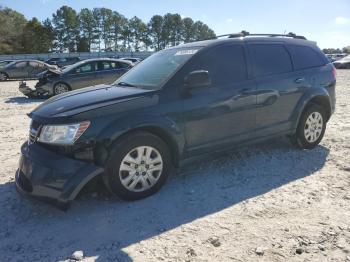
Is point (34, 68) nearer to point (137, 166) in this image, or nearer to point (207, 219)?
point (137, 166)

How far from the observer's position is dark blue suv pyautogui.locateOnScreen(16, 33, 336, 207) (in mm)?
3881

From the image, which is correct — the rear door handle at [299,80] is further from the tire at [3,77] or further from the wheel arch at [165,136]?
the tire at [3,77]

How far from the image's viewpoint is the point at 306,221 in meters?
3.76

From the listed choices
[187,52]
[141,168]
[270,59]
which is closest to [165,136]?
[141,168]

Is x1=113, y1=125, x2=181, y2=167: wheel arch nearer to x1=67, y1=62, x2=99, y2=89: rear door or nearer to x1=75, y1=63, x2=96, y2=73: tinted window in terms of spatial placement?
x1=67, y1=62, x2=99, y2=89: rear door

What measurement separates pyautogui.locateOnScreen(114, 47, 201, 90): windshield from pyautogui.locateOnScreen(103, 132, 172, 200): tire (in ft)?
2.46

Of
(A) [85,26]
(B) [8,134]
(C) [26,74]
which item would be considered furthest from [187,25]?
(B) [8,134]

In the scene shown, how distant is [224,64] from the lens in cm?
501

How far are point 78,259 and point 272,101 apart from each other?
3499mm

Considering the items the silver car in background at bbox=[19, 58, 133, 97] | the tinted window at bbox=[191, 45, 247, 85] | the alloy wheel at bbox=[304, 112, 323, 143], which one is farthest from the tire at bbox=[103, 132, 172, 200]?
the silver car in background at bbox=[19, 58, 133, 97]

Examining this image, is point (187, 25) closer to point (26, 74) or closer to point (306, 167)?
point (26, 74)

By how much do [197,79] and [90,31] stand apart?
9866 cm

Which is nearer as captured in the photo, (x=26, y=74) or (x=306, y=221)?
(x=306, y=221)

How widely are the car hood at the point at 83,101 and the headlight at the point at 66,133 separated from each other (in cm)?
13
